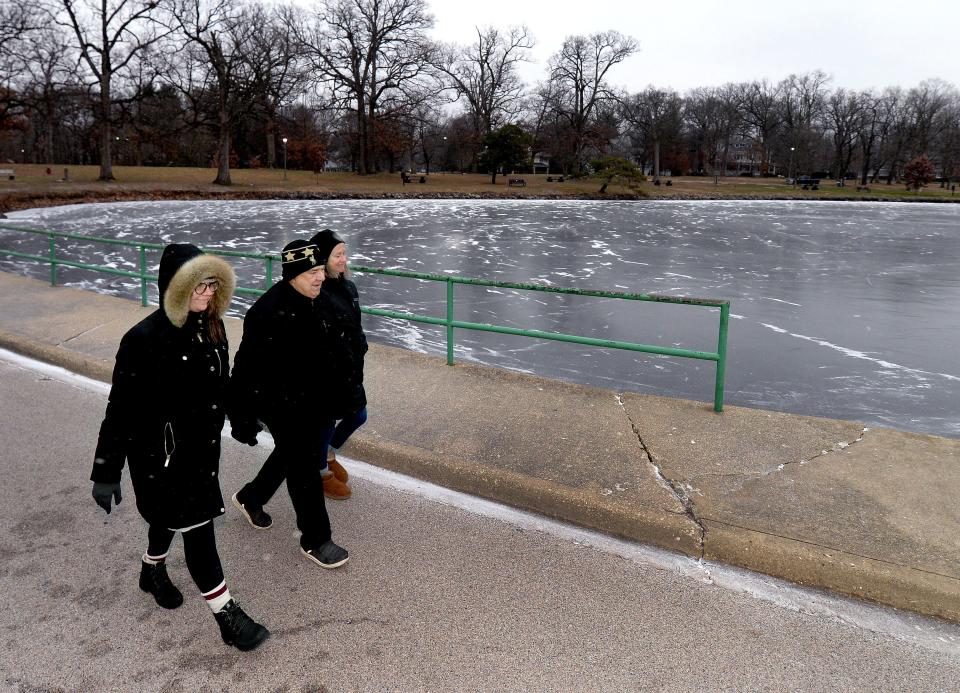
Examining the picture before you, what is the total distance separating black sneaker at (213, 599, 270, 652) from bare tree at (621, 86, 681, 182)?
76.1m

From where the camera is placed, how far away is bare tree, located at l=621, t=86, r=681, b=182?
76750 millimetres

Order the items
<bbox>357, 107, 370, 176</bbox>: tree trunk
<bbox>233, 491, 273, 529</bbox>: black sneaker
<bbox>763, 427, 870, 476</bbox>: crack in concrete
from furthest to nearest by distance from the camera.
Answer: <bbox>357, 107, 370, 176</bbox>: tree trunk < <bbox>763, 427, 870, 476</bbox>: crack in concrete < <bbox>233, 491, 273, 529</bbox>: black sneaker

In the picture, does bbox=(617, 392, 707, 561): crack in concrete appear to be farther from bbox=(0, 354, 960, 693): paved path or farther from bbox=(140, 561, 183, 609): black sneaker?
bbox=(140, 561, 183, 609): black sneaker

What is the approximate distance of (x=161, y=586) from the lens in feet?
10.2

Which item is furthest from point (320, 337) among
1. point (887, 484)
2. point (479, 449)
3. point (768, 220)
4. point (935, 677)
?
point (768, 220)

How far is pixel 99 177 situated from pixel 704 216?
3455 centimetres

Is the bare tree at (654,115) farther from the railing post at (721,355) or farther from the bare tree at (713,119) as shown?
the railing post at (721,355)

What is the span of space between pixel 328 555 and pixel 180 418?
1.06 meters

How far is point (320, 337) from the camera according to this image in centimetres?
320

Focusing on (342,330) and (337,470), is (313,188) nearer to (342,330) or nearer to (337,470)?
(337,470)

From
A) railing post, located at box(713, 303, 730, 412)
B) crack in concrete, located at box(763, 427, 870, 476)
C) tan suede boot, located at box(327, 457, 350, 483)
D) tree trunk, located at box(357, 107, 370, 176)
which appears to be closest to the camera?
tan suede boot, located at box(327, 457, 350, 483)

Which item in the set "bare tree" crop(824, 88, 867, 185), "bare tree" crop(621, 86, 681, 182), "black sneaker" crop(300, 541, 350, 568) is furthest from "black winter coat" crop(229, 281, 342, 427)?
"bare tree" crop(824, 88, 867, 185)

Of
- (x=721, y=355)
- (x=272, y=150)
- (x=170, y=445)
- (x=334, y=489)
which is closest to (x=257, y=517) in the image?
(x=334, y=489)

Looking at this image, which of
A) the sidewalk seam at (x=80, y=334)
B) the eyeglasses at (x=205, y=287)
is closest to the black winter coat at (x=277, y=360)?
the eyeglasses at (x=205, y=287)
